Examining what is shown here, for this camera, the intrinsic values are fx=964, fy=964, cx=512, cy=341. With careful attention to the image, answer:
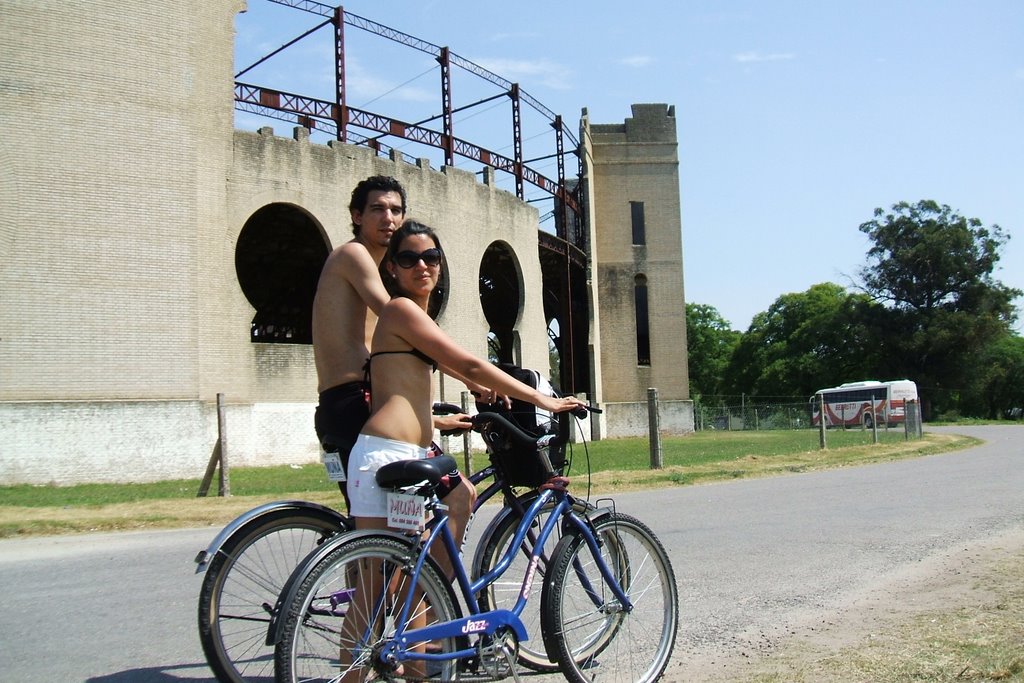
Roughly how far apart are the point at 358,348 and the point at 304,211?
2475cm

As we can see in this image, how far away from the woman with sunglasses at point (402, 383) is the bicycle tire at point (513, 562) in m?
0.36

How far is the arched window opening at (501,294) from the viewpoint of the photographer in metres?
39.4

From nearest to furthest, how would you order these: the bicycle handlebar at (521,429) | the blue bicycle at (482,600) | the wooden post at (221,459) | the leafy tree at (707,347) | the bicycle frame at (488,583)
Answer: the blue bicycle at (482,600)
the bicycle frame at (488,583)
the bicycle handlebar at (521,429)
the wooden post at (221,459)
the leafy tree at (707,347)

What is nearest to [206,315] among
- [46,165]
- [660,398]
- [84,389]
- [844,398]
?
[84,389]

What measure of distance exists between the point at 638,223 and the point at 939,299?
33.9 m

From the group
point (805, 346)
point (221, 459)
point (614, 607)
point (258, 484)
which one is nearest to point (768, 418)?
point (258, 484)

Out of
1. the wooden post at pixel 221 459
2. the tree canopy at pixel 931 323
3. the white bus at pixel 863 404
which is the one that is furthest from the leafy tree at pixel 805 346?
the wooden post at pixel 221 459

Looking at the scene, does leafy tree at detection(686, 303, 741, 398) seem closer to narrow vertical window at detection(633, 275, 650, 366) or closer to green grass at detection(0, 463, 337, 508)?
narrow vertical window at detection(633, 275, 650, 366)

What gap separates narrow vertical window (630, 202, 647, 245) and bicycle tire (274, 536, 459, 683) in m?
46.3

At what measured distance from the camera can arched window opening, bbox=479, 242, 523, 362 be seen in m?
39.4

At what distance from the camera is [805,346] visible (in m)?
84.7

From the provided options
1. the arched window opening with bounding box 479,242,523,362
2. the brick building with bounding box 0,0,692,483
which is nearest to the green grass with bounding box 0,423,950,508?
the brick building with bounding box 0,0,692,483

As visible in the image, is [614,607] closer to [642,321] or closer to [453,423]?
[453,423]

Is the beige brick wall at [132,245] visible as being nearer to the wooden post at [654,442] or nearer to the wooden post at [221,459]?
the wooden post at [221,459]
